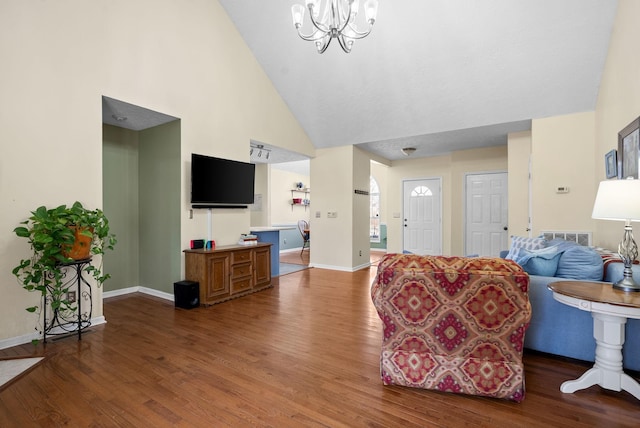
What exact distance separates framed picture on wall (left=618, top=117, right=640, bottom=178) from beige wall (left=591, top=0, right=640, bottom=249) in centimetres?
10

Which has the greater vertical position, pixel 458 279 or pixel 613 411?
pixel 458 279

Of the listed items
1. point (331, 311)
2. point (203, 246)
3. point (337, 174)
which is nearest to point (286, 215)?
point (337, 174)

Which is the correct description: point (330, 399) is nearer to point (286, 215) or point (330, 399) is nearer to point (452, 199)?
point (452, 199)

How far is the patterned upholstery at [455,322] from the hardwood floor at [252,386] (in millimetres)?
121

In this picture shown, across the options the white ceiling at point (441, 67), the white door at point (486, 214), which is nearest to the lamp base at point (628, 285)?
the white ceiling at point (441, 67)

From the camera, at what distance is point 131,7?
3.45m

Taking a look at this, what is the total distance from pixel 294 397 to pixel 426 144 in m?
5.39

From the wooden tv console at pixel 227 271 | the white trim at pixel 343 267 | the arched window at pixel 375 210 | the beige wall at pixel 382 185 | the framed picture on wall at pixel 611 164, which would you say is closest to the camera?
the framed picture on wall at pixel 611 164

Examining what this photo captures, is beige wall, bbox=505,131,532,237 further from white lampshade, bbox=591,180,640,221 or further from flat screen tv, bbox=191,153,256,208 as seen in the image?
flat screen tv, bbox=191,153,256,208

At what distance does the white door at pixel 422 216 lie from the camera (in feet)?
24.1

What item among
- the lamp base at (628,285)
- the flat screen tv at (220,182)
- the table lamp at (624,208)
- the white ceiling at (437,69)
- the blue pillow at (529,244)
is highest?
the white ceiling at (437,69)

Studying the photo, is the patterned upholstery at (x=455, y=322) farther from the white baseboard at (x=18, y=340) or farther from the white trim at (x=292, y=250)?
the white trim at (x=292, y=250)

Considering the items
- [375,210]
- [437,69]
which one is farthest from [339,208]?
[375,210]

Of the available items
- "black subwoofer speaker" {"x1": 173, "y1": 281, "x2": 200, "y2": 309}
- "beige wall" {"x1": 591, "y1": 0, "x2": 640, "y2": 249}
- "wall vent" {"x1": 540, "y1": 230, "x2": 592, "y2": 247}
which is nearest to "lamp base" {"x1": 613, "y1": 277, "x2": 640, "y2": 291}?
"beige wall" {"x1": 591, "y1": 0, "x2": 640, "y2": 249}
